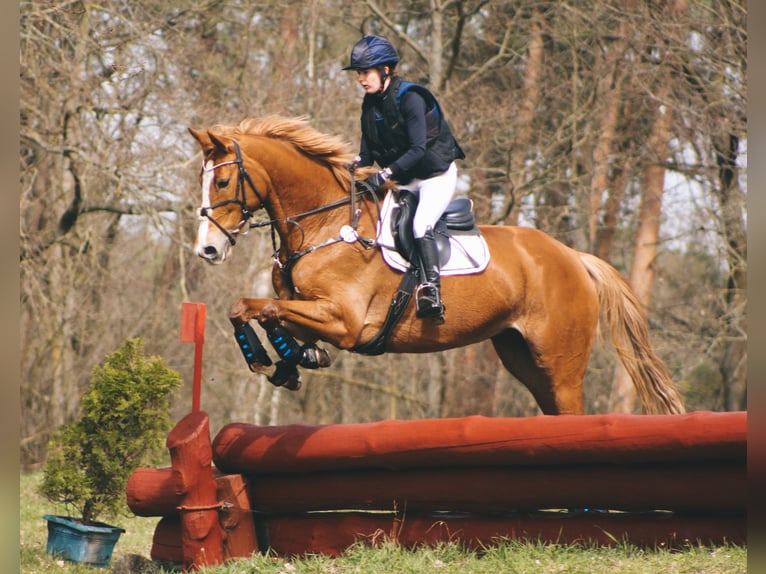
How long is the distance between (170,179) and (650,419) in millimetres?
9209

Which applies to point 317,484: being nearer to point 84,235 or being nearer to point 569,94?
point 84,235

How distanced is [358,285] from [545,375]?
150cm

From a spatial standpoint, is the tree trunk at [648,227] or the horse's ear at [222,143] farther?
the tree trunk at [648,227]

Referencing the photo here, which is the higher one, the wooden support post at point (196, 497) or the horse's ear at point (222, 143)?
the horse's ear at point (222, 143)

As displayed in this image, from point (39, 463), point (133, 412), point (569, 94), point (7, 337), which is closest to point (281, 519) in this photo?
point (133, 412)

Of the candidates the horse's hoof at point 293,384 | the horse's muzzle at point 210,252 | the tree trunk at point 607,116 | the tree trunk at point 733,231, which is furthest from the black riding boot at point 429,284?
the tree trunk at point 607,116

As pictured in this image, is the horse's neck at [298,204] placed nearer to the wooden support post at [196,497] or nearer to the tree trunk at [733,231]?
the wooden support post at [196,497]

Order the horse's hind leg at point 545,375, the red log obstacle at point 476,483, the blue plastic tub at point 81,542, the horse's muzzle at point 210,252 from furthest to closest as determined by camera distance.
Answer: the blue plastic tub at point 81,542 < the horse's hind leg at point 545,375 < the horse's muzzle at point 210,252 < the red log obstacle at point 476,483

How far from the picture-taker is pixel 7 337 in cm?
152

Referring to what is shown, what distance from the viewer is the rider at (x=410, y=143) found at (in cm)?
527

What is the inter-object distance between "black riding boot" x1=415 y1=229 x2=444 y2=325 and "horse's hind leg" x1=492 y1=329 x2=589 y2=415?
938 millimetres

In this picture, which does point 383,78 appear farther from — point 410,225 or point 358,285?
point 358,285

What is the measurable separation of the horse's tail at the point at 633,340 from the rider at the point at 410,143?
4.59 ft

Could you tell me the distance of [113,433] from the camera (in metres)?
6.26
